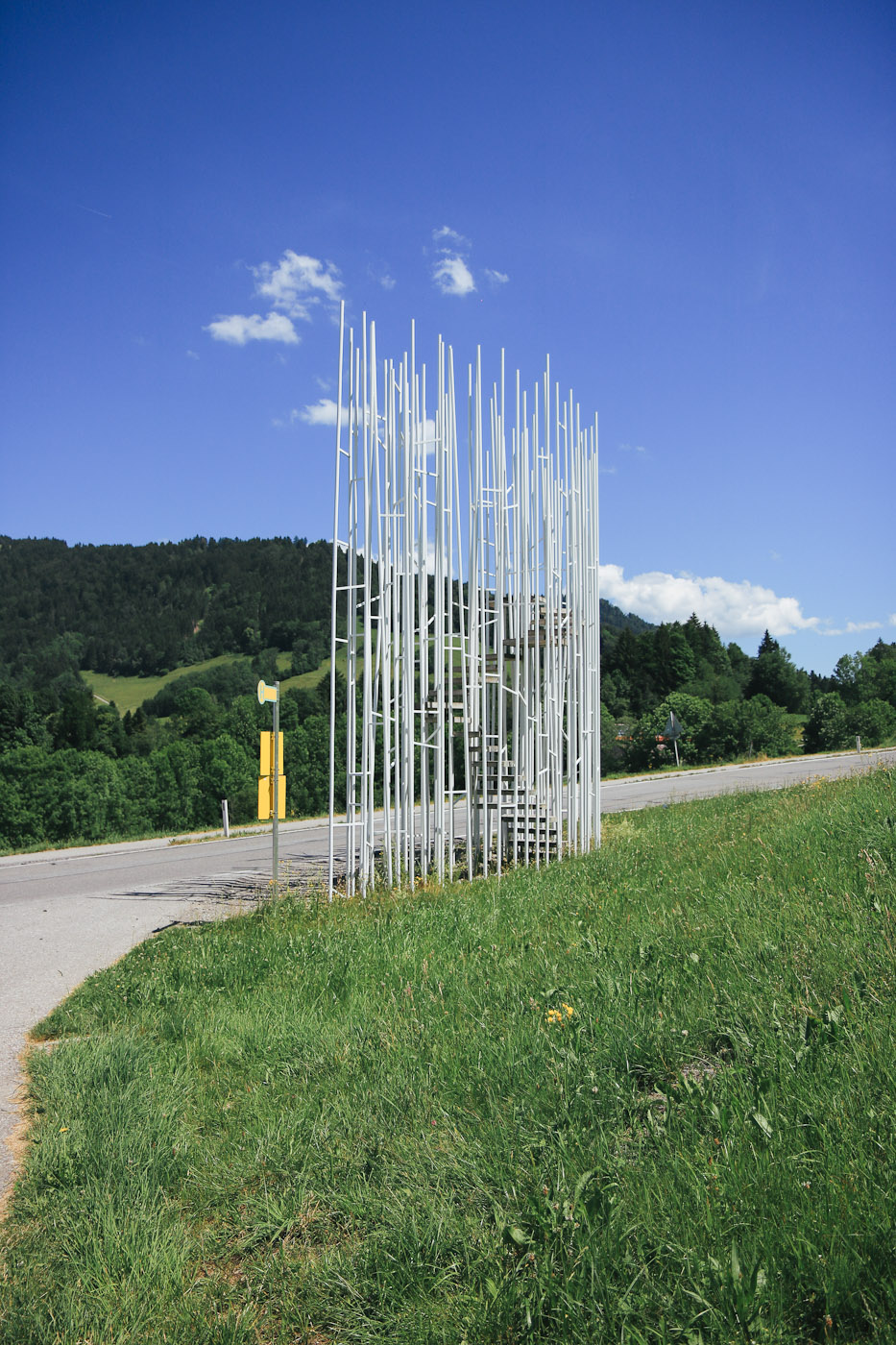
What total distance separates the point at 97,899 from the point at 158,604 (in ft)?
358

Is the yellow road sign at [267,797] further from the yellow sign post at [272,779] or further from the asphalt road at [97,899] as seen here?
the asphalt road at [97,899]

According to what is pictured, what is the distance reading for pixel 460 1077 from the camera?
4012mm

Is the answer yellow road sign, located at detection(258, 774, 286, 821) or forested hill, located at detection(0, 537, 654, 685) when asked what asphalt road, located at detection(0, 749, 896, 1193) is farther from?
forested hill, located at detection(0, 537, 654, 685)

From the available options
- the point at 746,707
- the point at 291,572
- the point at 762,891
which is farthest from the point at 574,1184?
the point at 291,572

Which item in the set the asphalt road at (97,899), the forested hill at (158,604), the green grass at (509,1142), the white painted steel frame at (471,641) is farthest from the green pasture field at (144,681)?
the green grass at (509,1142)

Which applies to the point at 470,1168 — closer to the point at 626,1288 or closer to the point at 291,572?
the point at 626,1288

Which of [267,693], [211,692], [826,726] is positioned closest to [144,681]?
[211,692]

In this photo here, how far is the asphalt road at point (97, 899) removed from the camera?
23.7 feet

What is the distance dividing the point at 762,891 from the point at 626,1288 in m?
3.49

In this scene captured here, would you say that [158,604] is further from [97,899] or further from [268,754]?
[268,754]

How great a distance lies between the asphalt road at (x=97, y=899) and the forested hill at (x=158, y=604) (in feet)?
245

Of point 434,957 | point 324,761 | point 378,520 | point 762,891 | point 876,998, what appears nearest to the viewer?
point 876,998

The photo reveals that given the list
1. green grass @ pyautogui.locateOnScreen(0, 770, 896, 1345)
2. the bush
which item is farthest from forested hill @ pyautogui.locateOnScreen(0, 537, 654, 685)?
green grass @ pyautogui.locateOnScreen(0, 770, 896, 1345)

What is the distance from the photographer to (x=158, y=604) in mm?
115188
